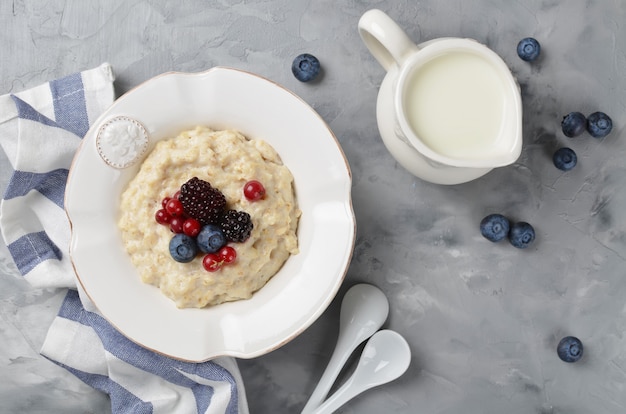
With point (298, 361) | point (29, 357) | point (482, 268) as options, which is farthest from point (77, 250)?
point (482, 268)

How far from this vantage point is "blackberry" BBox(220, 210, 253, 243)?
66.2 inches

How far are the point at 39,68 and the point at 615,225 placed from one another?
1.79 meters

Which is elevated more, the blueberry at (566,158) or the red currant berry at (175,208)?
the red currant berry at (175,208)

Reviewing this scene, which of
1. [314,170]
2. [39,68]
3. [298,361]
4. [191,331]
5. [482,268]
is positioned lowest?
[298,361]

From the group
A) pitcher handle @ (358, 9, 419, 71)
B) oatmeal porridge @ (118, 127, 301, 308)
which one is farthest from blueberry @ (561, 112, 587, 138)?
oatmeal porridge @ (118, 127, 301, 308)

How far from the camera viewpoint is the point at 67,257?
2016mm

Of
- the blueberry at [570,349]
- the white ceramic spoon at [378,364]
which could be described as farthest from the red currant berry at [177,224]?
the blueberry at [570,349]

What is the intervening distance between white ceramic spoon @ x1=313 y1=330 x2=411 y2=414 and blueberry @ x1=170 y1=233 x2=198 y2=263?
654 mm

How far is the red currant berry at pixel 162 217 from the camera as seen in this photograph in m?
1.73

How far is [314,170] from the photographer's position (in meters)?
1.82

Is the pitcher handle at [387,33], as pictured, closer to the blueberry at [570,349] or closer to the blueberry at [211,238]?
the blueberry at [211,238]

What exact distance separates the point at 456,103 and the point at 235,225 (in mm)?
631

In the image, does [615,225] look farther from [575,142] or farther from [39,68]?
[39,68]

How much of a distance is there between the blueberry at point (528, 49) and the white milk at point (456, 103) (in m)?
0.32
